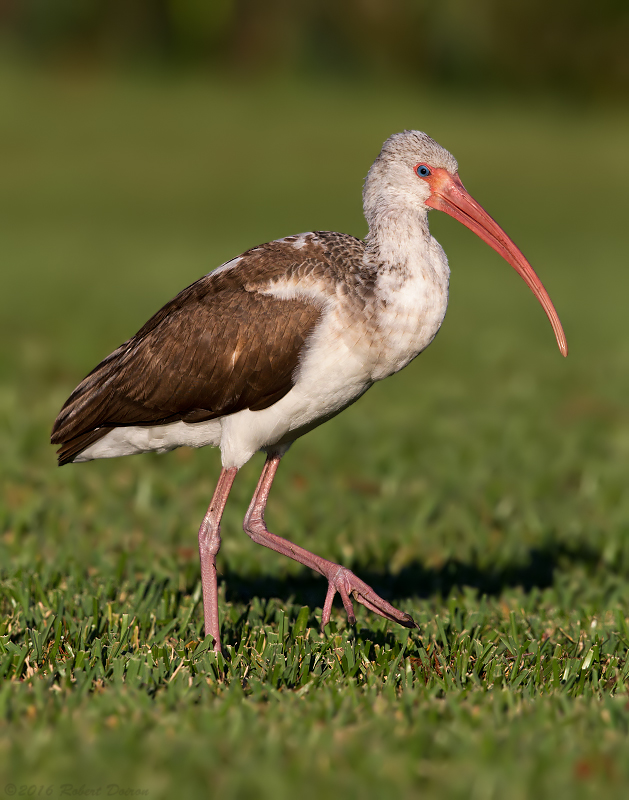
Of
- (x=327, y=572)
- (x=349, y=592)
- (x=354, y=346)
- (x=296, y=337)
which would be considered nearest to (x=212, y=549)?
(x=327, y=572)

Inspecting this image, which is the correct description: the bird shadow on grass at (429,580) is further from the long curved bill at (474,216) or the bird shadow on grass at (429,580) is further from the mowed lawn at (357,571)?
the long curved bill at (474,216)

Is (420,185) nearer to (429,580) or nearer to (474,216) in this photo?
(474,216)

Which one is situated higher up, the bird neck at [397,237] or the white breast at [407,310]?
the bird neck at [397,237]

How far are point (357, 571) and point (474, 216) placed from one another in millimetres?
2401

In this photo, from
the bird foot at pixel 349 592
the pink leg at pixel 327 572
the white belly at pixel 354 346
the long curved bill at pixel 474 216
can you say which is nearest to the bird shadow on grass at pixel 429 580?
the pink leg at pixel 327 572

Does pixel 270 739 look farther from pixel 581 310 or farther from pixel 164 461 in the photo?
pixel 581 310

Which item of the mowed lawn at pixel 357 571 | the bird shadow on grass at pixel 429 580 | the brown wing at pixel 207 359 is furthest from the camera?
the bird shadow on grass at pixel 429 580

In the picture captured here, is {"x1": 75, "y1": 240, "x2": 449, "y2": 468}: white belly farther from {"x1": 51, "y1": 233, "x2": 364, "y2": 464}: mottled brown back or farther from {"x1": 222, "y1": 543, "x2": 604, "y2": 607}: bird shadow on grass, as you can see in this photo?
{"x1": 222, "y1": 543, "x2": 604, "y2": 607}: bird shadow on grass

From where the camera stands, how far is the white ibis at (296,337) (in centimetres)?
506

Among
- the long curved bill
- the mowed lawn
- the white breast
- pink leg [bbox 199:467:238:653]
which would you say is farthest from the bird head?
the mowed lawn

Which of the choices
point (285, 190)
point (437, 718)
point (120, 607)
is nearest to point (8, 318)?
point (120, 607)

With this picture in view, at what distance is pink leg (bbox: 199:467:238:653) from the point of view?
514 cm

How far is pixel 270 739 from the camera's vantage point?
12.4 ft

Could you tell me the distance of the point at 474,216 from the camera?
5441 millimetres
